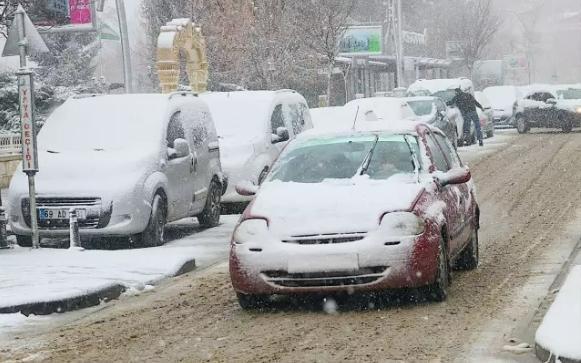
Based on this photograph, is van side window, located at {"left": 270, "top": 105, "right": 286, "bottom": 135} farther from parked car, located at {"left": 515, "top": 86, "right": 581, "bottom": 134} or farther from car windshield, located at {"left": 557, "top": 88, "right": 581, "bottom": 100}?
car windshield, located at {"left": 557, "top": 88, "right": 581, "bottom": 100}

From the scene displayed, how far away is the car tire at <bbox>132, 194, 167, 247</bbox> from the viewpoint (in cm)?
1378

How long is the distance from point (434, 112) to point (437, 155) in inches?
774

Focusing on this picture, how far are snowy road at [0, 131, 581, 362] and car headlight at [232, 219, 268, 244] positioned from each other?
585mm

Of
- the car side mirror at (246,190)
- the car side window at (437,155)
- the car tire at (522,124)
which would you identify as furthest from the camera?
the car tire at (522,124)

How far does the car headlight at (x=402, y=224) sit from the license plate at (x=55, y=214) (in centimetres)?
551

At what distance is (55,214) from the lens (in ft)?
44.6

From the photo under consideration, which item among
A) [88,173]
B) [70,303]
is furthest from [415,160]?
[88,173]

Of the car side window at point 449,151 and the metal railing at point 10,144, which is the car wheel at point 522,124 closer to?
the metal railing at point 10,144

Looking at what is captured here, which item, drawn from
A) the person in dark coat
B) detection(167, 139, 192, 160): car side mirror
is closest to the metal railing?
detection(167, 139, 192, 160): car side mirror

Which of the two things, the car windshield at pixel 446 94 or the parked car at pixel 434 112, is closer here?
the parked car at pixel 434 112

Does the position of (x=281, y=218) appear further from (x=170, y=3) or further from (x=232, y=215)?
(x=170, y=3)

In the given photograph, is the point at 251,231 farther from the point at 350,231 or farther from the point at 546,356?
the point at 546,356

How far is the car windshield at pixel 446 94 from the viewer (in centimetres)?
3506

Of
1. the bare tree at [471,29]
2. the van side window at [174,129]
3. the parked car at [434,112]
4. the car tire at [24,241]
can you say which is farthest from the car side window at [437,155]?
the bare tree at [471,29]
